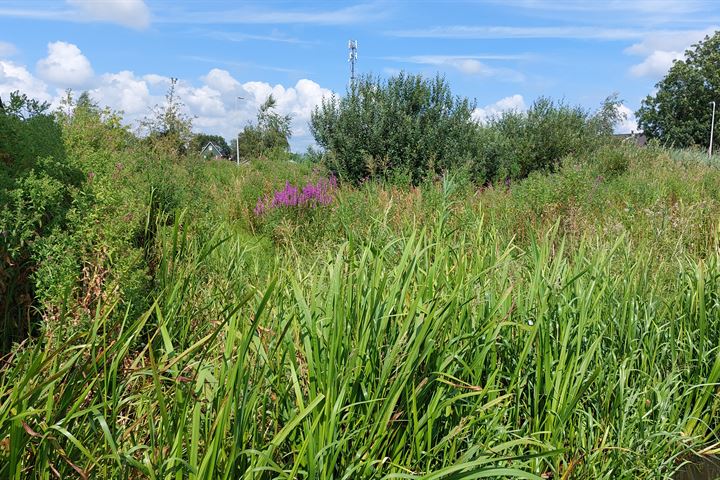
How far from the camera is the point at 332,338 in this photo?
2.11 metres

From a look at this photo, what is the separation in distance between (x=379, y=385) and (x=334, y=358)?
21 cm

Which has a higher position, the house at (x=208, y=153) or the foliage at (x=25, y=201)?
the house at (x=208, y=153)

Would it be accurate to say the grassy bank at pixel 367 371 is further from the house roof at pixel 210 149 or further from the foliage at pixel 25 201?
the house roof at pixel 210 149

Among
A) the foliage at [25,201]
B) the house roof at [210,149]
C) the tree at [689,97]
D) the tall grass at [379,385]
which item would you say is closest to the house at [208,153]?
the house roof at [210,149]

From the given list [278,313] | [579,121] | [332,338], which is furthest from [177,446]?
[579,121]

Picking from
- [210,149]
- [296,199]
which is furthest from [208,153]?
[296,199]

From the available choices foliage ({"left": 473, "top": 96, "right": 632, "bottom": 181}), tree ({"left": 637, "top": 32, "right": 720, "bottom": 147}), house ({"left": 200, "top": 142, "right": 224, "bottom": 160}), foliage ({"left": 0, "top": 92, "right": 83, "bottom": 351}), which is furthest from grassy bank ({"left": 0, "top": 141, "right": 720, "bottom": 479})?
tree ({"left": 637, "top": 32, "right": 720, "bottom": 147})

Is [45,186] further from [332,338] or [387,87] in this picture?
[387,87]

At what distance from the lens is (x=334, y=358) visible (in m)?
2.06

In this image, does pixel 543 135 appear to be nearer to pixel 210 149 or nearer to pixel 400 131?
pixel 400 131

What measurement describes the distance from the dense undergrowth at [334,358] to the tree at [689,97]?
159 ft

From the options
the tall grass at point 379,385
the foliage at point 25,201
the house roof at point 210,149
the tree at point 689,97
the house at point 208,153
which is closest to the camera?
the tall grass at point 379,385

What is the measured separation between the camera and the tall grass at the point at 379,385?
75.3 inches

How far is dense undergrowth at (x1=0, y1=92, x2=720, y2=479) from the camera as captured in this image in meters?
1.96
